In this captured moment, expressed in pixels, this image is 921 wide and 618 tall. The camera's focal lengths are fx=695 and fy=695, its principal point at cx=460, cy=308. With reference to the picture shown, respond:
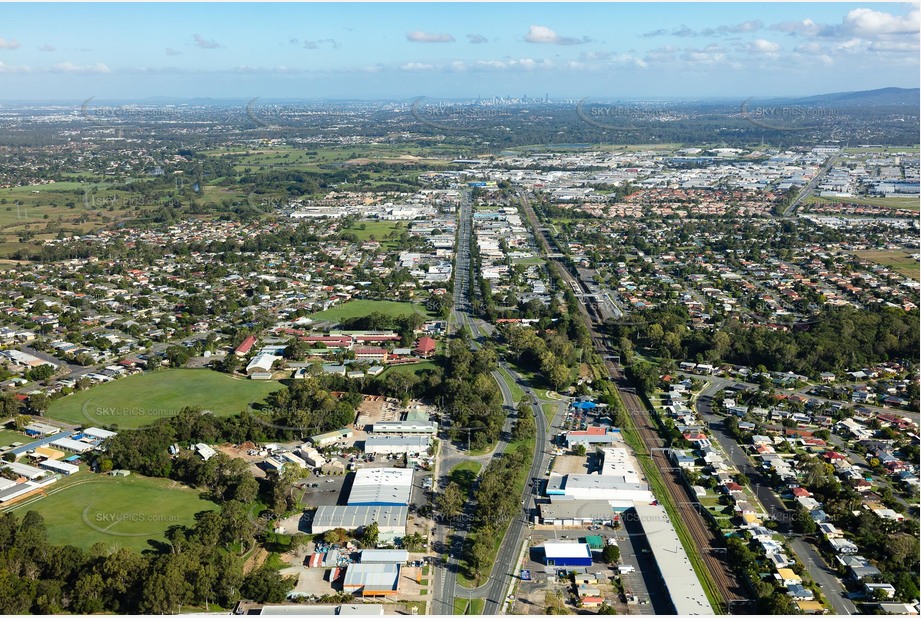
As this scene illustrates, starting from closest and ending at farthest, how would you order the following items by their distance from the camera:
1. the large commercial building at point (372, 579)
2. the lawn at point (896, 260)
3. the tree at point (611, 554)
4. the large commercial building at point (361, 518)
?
the large commercial building at point (372, 579), the tree at point (611, 554), the large commercial building at point (361, 518), the lawn at point (896, 260)

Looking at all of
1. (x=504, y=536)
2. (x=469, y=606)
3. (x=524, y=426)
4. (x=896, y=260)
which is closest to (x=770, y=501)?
(x=524, y=426)

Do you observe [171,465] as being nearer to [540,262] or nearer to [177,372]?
[177,372]

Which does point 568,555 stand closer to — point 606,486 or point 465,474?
point 606,486

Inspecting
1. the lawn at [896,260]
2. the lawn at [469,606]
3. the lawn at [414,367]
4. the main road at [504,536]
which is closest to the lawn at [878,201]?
the lawn at [896,260]

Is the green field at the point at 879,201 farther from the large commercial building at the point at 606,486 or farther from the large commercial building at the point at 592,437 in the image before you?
the large commercial building at the point at 606,486

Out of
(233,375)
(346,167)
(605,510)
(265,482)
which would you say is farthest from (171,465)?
(346,167)

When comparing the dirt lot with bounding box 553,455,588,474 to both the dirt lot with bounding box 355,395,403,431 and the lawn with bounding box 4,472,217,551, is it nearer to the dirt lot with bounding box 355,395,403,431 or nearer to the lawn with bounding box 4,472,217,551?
the dirt lot with bounding box 355,395,403,431

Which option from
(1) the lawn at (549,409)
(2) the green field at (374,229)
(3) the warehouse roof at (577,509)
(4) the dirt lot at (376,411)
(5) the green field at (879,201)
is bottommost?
(3) the warehouse roof at (577,509)
